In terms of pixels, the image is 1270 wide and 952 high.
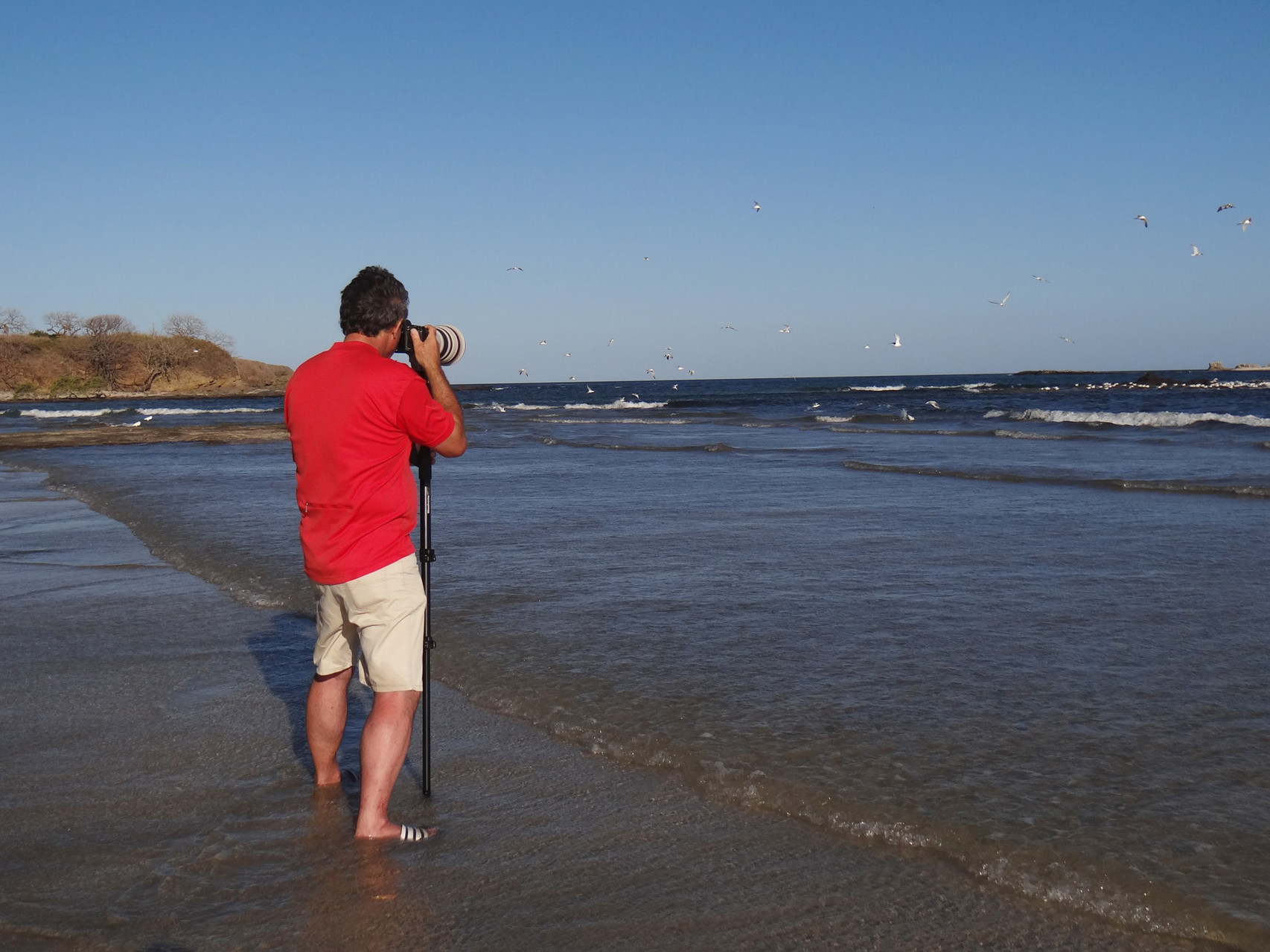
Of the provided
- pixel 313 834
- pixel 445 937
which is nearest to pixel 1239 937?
pixel 445 937

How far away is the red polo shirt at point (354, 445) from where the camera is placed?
3.16 metres

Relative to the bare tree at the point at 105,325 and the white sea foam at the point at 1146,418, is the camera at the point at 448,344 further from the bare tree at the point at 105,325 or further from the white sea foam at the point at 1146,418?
the bare tree at the point at 105,325

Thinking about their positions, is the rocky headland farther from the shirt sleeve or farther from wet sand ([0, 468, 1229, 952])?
the shirt sleeve

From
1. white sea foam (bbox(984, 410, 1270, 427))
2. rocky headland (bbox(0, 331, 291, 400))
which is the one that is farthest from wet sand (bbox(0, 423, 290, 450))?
rocky headland (bbox(0, 331, 291, 400))

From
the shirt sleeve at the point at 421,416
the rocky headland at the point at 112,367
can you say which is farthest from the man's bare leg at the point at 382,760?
the rocky headland at the point at 112,367

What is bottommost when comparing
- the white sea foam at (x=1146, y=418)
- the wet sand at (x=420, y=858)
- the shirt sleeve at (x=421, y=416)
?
the wet sand at (x=420, y=858)

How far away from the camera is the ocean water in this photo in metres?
3.15

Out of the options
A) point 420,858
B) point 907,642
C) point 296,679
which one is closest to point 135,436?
point 296,679

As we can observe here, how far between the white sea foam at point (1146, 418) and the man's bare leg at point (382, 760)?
94.9 feet

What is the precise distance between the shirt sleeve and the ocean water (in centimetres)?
142

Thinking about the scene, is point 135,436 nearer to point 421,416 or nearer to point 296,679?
point 296,679

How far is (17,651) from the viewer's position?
17.9 ft

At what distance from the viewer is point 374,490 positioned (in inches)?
127

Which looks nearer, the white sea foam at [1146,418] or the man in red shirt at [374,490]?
the man in red shirt at [374,490]
